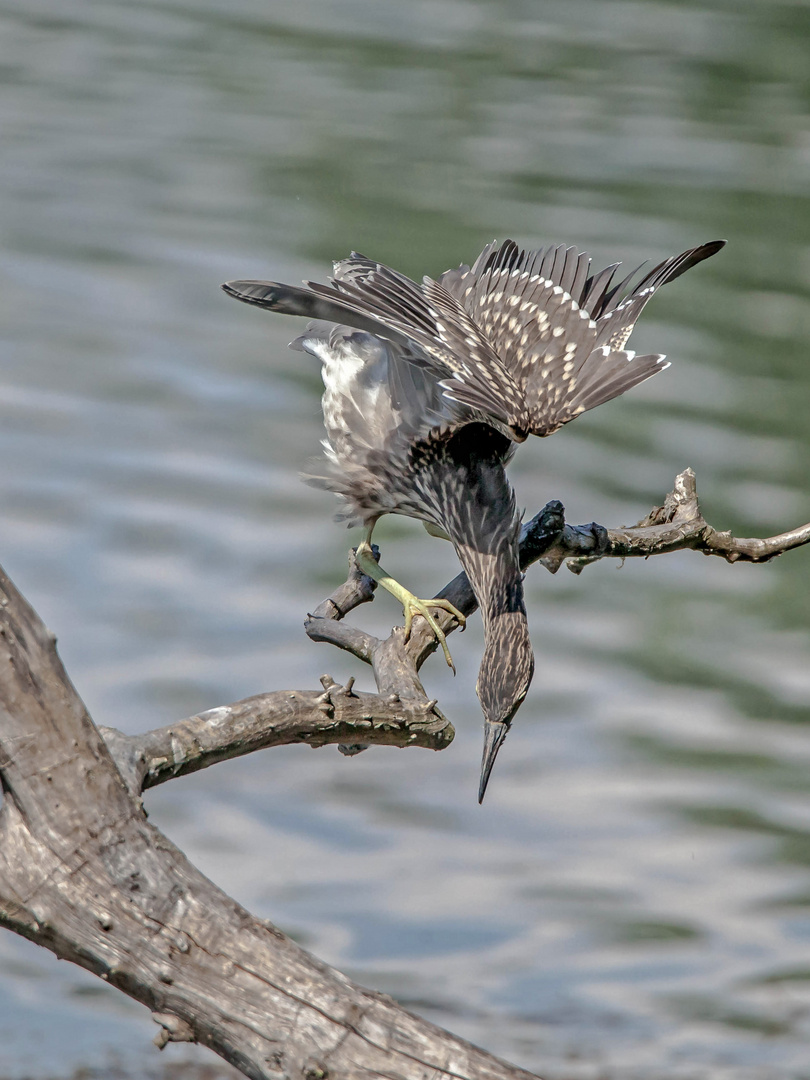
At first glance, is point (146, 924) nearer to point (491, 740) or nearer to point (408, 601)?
point (491, 740)

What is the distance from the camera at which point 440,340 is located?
4344 mm

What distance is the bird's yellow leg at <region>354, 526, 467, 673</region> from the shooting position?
173 inches

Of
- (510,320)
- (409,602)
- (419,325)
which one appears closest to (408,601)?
(409,602)

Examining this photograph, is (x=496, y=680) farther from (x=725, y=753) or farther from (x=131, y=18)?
(x=131, y=18)

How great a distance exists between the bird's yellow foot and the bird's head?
12 centimetres

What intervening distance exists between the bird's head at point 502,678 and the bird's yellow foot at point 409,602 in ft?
0.39

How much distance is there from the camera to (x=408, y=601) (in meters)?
4.52

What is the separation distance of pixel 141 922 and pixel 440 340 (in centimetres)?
230

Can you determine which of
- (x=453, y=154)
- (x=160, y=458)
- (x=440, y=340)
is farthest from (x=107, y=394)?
(x=440, y=340)

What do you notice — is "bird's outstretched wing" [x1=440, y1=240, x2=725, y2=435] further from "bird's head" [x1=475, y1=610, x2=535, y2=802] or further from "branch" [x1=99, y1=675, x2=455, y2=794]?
"branch" [x1=99, y1=675, x2=455, y2=794]

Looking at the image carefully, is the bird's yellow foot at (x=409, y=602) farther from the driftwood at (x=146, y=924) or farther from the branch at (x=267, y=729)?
the driftwood at (x=146, y=924)

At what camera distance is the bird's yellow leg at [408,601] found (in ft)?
14.4

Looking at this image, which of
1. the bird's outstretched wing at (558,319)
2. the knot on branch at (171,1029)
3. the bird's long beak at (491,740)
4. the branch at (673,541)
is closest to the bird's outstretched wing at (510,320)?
the bird's outstretched wing at (558,319)

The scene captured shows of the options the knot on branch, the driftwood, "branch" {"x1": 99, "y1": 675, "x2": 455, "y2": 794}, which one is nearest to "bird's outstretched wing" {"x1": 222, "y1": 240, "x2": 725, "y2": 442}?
"branch" {"x1": 99, "y1": 675, "x2": 455, "y2": 794}
